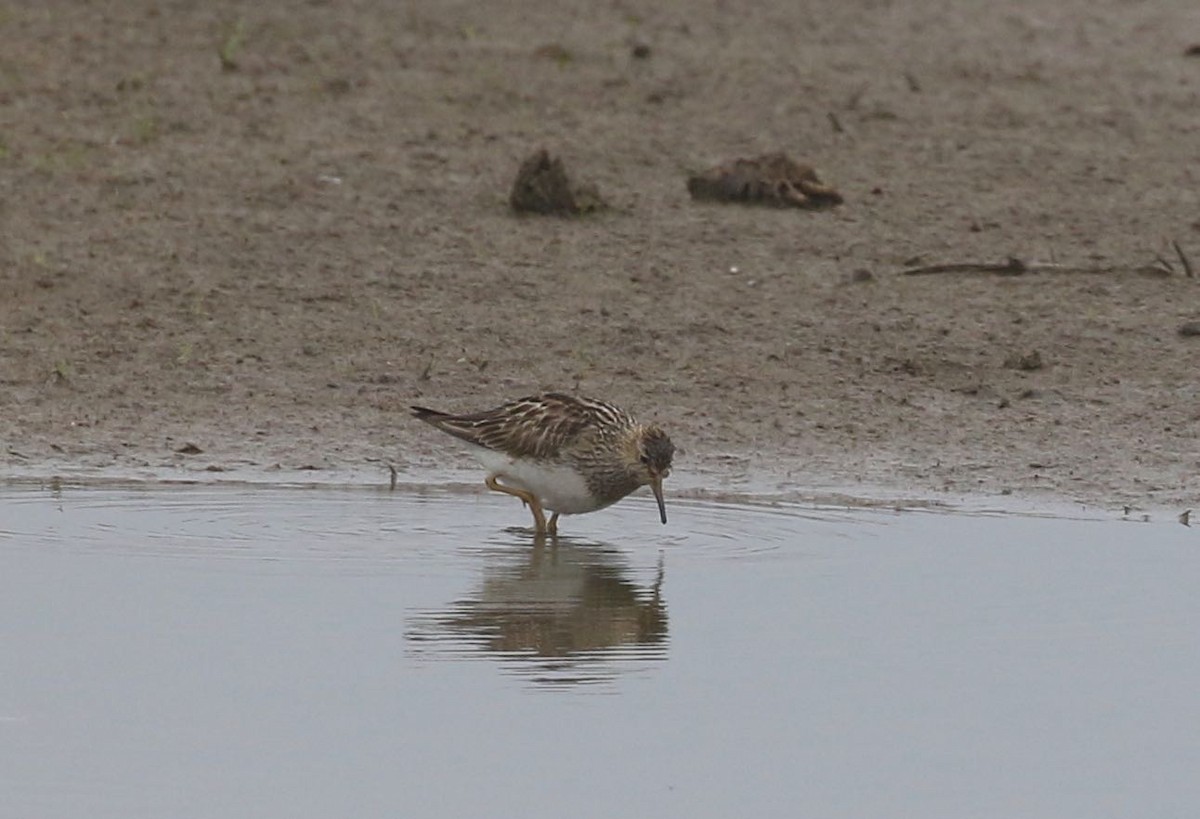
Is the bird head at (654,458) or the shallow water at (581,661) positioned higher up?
the bird head at (654,458)

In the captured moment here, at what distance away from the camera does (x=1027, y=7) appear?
2266cm

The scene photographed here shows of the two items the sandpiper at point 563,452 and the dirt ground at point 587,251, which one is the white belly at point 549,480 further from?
the dirt ground at point 587,251

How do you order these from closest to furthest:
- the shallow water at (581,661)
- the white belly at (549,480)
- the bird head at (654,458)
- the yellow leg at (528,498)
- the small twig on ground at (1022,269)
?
the shallow water at (581,661) < the bird head at (654,458) < the white belly at (549,480) < the yellow leg at (528,498) < the small twig on ground at (1022,269)

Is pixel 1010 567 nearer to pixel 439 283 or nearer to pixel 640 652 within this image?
pixel 640 652

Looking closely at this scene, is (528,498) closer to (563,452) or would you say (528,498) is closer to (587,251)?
(563,452)

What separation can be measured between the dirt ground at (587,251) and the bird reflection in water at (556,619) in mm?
1486

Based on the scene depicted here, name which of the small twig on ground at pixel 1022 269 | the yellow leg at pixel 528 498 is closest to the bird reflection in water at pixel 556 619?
the yellow leg at pixel 528 498

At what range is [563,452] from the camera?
10.5 metres

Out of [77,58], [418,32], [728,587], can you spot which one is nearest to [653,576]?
[728,587]

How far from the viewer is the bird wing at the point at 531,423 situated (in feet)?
34.6

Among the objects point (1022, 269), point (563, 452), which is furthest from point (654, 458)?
point (1022, 269)

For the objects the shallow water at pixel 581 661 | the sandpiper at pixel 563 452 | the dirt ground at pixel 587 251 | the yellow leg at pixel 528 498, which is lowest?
the shallow water at pixel 581 661

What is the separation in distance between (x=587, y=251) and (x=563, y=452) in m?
3.77

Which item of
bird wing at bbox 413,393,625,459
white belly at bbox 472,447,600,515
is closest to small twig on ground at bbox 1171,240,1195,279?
bird wing at bbox 413,393,625,459
